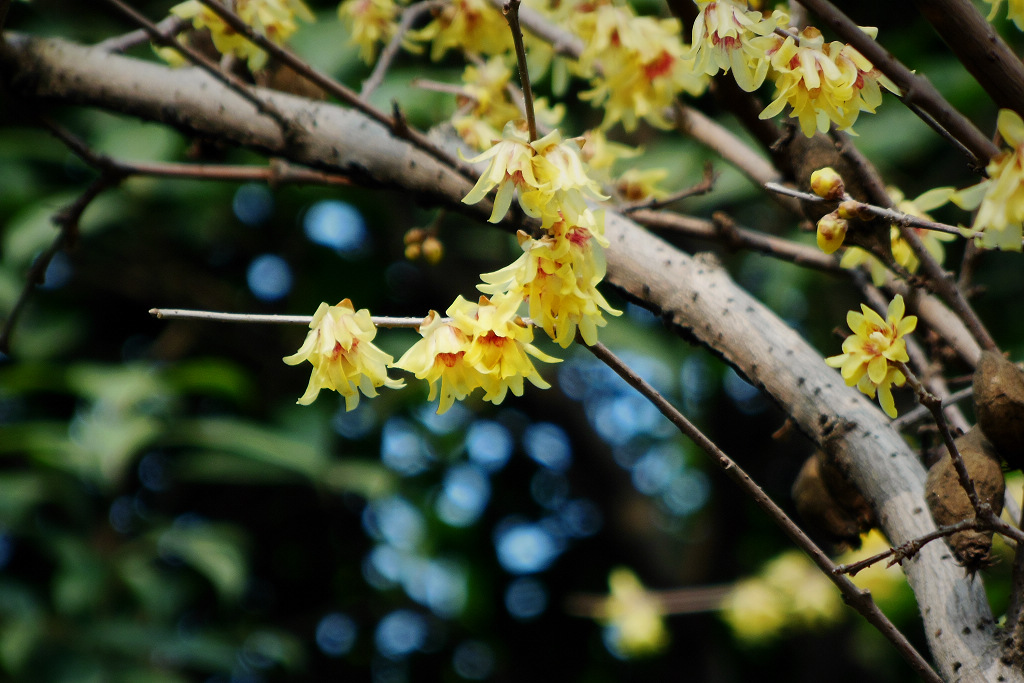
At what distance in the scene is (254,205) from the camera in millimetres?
2705

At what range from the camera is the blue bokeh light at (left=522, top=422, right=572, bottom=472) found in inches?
116

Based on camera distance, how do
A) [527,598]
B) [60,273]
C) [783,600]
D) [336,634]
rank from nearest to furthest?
[783,600]
[60,273]
[336,634]
[527,598]

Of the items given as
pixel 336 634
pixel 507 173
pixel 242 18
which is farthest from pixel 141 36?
pixel 336 634

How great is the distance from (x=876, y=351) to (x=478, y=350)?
0.28m

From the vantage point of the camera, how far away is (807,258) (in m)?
0.93

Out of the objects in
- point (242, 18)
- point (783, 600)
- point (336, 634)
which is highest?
point (783, 600)

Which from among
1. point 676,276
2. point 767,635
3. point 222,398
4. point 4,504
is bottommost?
point 4,504

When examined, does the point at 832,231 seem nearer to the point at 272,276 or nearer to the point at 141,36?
the point at 141,36

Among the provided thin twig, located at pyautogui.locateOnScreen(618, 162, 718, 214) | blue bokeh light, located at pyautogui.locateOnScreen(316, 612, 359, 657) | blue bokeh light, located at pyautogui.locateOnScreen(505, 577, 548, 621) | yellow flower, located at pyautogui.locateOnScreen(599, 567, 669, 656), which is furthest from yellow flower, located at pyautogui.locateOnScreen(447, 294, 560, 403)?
blue bokeh light, located at pyautogui.locateOnScreen(505, 577, 548, 621)

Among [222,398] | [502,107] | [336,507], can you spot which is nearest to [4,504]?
[222,398]

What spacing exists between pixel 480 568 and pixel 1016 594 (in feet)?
7.86

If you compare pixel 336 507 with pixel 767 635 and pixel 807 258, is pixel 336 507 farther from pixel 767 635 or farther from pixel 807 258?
pixel 807 258

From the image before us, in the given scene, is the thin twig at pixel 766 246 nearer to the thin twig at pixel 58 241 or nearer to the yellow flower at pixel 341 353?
the yellow flower at pixel 341 353

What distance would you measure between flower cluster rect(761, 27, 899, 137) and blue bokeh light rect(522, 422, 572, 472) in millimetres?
2292
